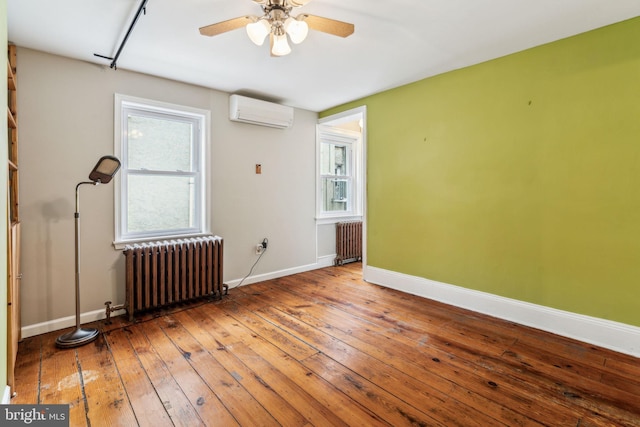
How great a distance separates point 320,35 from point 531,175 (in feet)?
7.22

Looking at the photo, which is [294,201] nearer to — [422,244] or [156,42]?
[422,244]

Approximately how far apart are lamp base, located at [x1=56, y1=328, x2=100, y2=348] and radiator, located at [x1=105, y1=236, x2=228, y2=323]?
31cm

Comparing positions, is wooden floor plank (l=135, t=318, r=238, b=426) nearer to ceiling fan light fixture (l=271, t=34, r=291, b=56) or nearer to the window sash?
ceiling fan light fixture (l=271, t=34, r=291, b=56)

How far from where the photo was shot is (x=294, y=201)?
4.55 m

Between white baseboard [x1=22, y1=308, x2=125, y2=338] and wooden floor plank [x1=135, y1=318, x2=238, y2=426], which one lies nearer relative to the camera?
wooden floor plank [x1=135, y1=318, x2=238, y2=426]

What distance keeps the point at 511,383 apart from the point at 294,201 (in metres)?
3.30

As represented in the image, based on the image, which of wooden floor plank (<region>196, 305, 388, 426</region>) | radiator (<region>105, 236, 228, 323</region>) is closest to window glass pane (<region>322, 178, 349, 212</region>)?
radiator (<region>105, 236, 228, 323</region>)

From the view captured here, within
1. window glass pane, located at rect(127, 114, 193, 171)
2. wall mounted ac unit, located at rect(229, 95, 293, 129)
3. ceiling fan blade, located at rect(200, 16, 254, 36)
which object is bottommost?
window glass pane, located at rect(127, 114, 193, 171)

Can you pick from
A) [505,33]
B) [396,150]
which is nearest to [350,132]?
[396,150]

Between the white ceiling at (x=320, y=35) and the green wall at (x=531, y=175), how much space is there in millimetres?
258

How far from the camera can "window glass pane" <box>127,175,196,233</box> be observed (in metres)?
3.25

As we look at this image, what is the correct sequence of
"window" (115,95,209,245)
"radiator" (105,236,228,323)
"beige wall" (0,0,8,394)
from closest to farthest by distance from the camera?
"beige wall" (0,0,8,394), "radiator" (105,236,228,323), "window" (115,95,209,245)

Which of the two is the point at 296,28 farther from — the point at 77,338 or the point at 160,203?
the point at 77,338

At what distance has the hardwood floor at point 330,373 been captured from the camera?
1.68 meters
